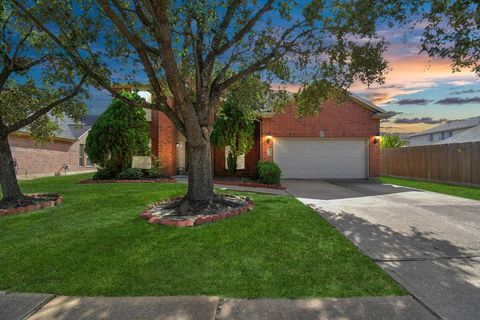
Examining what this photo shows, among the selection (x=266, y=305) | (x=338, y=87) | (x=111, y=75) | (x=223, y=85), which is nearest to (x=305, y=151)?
(x=338, y=87)

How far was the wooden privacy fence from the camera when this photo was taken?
45.1 feet

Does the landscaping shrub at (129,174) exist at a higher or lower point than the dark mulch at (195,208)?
higher

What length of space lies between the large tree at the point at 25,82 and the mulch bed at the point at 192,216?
4.17m

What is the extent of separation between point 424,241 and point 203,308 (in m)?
4.16

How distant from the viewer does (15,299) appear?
319 centimetres

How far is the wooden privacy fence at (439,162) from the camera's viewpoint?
541 inches

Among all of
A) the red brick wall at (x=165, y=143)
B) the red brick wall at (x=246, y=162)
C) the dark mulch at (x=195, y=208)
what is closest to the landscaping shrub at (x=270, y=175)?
the red brick wall at (x=246, y=162)

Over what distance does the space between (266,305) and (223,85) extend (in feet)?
19.2

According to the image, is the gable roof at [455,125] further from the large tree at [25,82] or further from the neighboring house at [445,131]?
the large tree at [25,82]

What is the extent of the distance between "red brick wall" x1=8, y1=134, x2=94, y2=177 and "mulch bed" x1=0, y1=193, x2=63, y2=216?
411 inches

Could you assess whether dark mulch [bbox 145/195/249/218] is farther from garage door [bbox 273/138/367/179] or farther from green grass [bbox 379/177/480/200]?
garage door [bbox 273/138/367/179]

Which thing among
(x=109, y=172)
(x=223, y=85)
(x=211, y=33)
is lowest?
(x=109, y=172)

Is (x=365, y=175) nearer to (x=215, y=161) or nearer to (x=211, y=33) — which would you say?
(x=215, y=161)

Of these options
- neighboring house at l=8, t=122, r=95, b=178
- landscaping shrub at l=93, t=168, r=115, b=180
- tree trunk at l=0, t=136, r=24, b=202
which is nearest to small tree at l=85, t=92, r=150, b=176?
landscaping shrub at l=93, t=168, r=115, b=180
